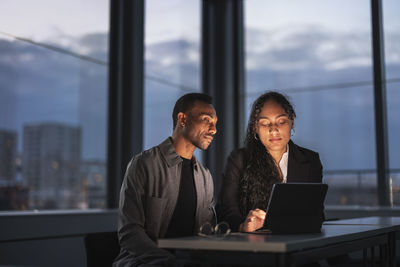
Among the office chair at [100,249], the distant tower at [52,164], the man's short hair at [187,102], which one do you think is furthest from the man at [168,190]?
the distant tower at [52,164]

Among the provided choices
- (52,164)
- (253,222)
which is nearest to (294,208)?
(253,222)

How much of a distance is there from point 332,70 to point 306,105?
467mm

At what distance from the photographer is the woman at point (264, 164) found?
2.49 metres

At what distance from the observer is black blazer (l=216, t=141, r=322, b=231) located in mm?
2447

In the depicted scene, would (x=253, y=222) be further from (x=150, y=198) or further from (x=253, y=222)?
(x=150, y=198)

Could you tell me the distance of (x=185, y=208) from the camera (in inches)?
89.7

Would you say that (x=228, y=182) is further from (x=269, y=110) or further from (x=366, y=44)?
(x=366, y=44)

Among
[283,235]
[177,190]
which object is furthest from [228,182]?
[283,235]

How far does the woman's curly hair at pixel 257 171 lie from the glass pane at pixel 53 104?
1.90 meters

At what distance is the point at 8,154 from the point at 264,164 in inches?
79.2

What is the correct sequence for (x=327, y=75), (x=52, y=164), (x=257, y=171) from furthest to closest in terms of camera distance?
(x=327, y=75)
(x=52, y=164)
(x=257, y=171)

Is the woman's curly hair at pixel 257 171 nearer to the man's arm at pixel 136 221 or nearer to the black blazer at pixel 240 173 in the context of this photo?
the black blazer at pixel 240 173

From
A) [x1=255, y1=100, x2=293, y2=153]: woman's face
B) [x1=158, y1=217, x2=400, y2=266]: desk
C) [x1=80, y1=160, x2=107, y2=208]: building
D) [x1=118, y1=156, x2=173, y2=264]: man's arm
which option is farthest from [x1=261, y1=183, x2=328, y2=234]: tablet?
[x1=80, y1=160, x2=107, y2=208]: building

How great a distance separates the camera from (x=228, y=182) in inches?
99.3
